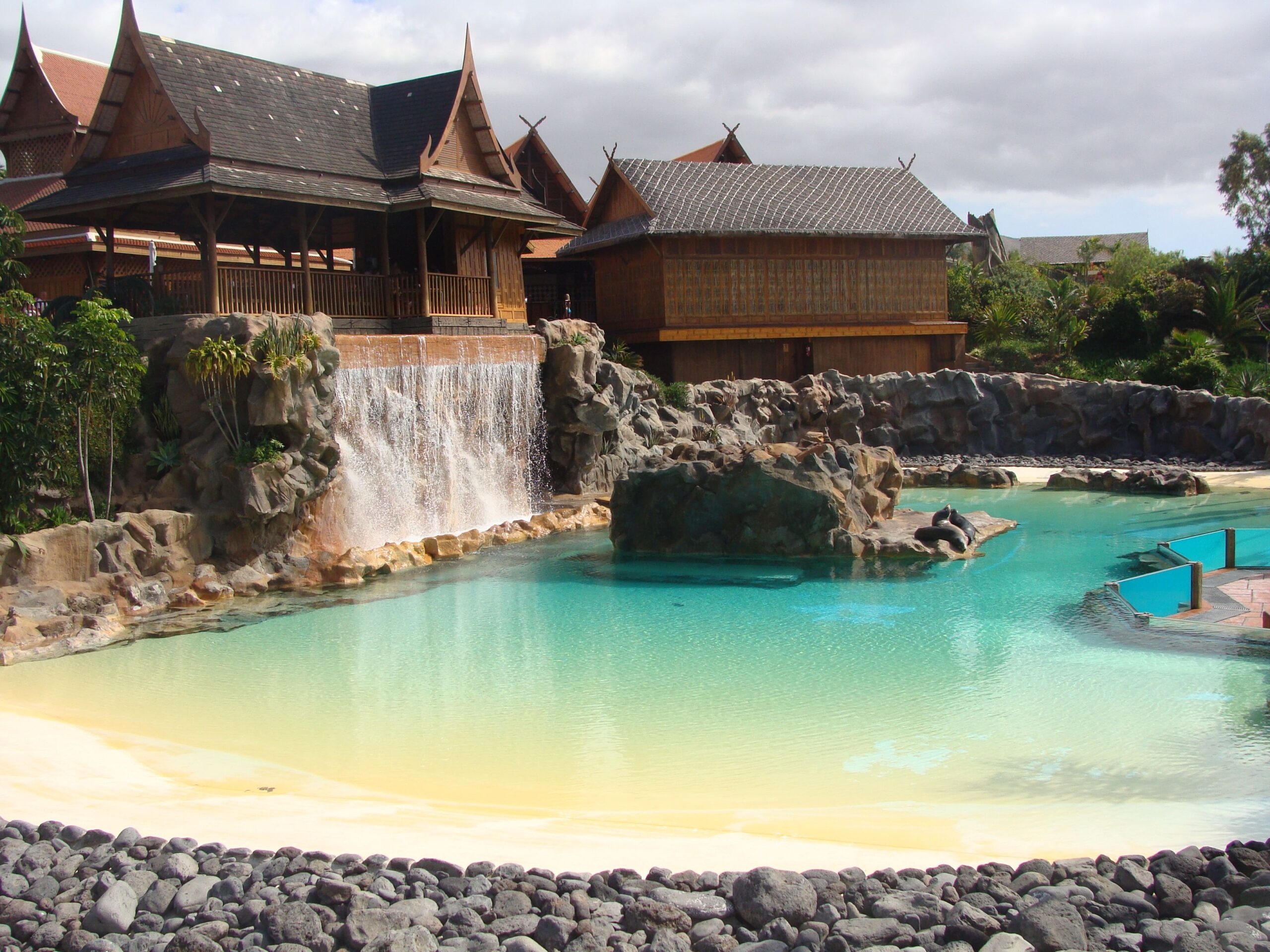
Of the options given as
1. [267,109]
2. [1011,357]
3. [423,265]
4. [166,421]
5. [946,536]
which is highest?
[267,109]

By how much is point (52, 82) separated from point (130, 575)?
16.4 meters

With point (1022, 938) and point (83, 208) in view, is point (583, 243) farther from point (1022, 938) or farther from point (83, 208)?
point (1022, 938)

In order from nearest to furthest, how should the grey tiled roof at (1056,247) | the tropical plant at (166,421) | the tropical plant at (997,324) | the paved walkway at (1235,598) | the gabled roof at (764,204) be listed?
the paved walkway at (1235,598) → the tropical plant at (166,421) → the gabled roof at (764,204) → the tropical plant at (997,324) → the grey tiled roof at (1056,247)

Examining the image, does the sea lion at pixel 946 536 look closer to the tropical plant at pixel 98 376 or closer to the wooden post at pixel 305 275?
the wooden post at pixel 305 275

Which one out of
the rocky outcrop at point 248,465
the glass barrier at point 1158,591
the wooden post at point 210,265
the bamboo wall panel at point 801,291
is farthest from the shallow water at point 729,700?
the bamboo wall panel at point 801,291

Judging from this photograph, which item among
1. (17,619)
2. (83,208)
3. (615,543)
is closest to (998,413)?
(615,543)

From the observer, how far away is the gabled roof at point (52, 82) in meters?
22.9

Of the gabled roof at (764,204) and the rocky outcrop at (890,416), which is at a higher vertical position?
the gabled roof at (764,204)

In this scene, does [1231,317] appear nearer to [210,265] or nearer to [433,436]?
[433,436]

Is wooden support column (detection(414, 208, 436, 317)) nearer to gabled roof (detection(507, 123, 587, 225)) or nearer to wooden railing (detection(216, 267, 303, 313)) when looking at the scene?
wooden railing (detection(216, 267, 303, 313))

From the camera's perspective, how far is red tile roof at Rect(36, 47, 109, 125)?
23.0m

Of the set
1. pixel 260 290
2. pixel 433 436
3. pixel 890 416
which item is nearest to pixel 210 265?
pixel 260 290

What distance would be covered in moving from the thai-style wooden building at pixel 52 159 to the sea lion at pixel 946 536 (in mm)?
15660

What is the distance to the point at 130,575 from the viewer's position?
11.9m
